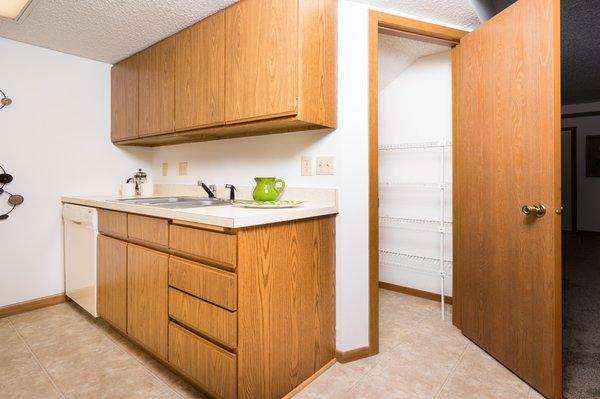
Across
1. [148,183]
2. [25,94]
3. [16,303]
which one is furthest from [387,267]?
[25,94]

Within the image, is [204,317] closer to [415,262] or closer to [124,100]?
[415,262]

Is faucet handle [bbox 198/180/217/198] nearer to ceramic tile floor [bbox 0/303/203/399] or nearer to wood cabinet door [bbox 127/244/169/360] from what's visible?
wood cabinet door [bbox 127/244/169/360]

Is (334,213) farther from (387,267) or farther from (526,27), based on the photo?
(387,267)

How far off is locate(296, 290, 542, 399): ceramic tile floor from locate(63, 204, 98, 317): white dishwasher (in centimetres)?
161

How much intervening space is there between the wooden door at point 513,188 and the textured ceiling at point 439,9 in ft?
0.42

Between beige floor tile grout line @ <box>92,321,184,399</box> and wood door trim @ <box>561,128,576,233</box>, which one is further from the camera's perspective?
wood door trim @ <box>561,128,576,233</box>

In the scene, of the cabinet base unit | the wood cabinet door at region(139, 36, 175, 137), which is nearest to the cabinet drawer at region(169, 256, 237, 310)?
the cabinet base unit

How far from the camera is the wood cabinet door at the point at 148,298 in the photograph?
1.61m

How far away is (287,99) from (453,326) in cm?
182

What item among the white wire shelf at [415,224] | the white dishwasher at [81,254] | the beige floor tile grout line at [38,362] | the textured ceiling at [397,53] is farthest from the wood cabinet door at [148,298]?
the textured ceiling at [397,53]

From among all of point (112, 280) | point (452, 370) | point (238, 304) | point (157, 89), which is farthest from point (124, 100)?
point (452, 370)

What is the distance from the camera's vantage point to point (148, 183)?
2.95 meters

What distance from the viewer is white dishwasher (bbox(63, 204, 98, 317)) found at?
2203mm

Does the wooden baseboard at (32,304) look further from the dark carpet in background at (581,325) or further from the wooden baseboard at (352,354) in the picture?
the dark carpet in background at (581,325)
